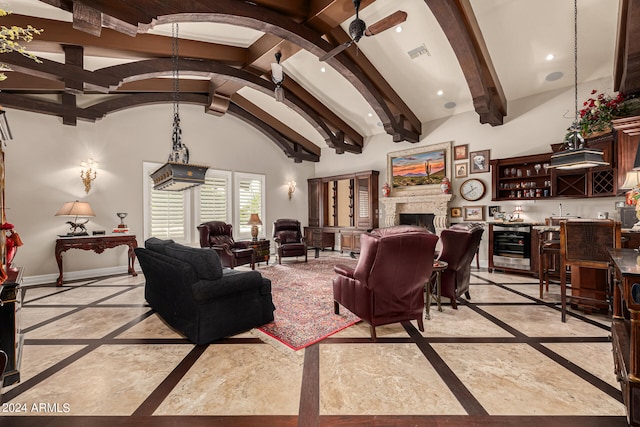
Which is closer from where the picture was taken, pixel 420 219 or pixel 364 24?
pixel 364 24

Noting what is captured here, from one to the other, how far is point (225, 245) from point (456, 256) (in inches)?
176

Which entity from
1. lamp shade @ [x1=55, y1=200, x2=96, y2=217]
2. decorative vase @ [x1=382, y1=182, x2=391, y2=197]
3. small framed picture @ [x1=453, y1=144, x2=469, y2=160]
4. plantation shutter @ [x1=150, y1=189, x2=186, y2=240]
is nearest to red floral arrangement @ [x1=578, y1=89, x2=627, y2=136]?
small framed picture @ [x1=453, y1=144, x2=469, y2=160]

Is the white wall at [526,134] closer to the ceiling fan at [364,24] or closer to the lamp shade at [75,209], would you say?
the ceiling fan at [364,24]

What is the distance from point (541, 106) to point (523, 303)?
4298 mm

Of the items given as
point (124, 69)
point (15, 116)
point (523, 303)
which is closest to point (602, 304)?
point (523, 303)

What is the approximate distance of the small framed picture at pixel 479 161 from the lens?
256 inches

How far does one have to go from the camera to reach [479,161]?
661 centimetres

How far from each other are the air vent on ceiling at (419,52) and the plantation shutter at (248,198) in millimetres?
5332

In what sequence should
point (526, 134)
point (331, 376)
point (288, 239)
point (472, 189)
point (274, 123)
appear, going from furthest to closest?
point (274, 123) < point (288, 239) < point (472, 189) < point (526, 134) < point (331, 376)

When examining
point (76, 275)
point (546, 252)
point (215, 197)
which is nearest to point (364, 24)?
point (546, 252)

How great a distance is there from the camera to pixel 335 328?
3.11 meters

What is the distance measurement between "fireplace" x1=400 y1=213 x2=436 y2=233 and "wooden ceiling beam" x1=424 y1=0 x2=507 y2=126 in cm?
268

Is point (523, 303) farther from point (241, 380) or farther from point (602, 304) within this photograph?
point (241, 380)

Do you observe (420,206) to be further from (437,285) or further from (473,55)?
(437,285)
